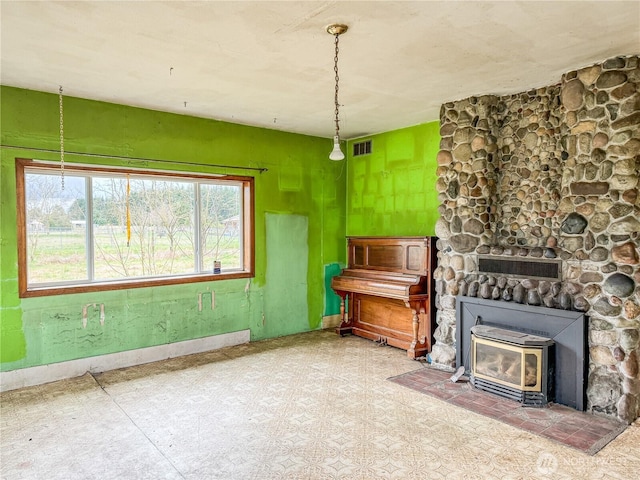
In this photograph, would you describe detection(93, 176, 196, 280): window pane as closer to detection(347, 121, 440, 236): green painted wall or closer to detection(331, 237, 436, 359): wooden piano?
detection(331, 237, 436, 359): wooden piano

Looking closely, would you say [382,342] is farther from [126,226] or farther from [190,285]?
[126,226]

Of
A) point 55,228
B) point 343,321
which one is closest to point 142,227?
point 55,228

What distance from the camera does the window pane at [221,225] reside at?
530 centimetres

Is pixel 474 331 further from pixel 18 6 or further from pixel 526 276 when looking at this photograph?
pixel 18 6

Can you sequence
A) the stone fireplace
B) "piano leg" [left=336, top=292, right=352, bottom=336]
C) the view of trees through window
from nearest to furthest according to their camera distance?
the stone fireplace < the view of trees through window < "piano leg" [left=336, top=292, right=352, bottom=336]

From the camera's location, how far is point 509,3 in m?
2.46

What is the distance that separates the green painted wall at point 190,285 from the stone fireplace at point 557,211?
2.08 m

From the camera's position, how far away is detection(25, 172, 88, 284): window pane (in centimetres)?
418

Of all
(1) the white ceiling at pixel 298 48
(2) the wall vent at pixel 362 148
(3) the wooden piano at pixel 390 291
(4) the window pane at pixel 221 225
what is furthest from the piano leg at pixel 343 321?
(1) the white ceiling at pixel 298 48

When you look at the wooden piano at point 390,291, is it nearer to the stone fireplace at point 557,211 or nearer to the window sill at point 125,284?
the stone fireplace at point 557,211

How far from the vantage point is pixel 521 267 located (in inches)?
157

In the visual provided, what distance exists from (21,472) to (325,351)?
3203 mm

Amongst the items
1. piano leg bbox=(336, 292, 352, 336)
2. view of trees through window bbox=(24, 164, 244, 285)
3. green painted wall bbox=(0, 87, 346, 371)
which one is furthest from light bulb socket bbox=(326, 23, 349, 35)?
piano leg bbox=(336, 292, 352, 336)

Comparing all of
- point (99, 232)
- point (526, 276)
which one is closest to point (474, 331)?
point (526, 276)
